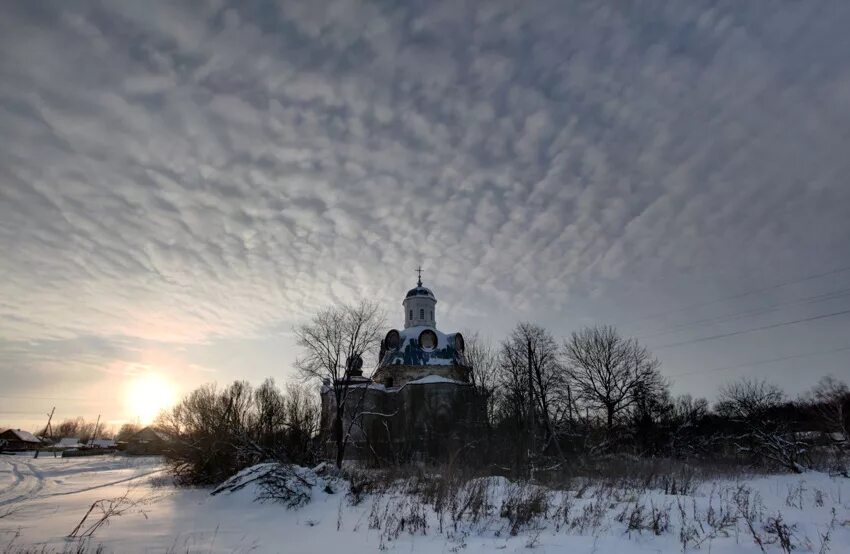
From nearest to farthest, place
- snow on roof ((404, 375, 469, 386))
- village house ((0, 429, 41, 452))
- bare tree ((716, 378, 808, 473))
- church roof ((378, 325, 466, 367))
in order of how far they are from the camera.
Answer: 1. bare tree ((716, 378, 808, 473))
2. snow on roof ((404, 375, 469, 386))
3. church roof ((378, 325, 466, 367))
4. village house ((0, 429, 41, 452))

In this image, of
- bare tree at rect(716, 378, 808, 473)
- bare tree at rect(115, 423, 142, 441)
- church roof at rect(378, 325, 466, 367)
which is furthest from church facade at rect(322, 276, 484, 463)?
bare tree at rect(115, 423, 142, 441)

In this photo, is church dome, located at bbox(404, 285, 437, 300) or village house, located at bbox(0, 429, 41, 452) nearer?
church dome, located at bbox(404, 285, 437, 300)

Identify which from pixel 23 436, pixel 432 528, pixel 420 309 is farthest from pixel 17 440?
pixel 432 528

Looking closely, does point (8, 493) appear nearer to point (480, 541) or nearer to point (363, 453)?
point (363, 453)

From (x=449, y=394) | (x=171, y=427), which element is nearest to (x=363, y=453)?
(x=449, y=394)

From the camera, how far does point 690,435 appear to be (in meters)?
34.2

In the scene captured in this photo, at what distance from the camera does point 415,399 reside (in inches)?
1512

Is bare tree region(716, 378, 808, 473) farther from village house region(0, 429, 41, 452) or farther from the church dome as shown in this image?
village house region(0, 429, 41, 452)

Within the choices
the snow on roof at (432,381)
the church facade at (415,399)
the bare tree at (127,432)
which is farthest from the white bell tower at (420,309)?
the bare tree at (127,432)

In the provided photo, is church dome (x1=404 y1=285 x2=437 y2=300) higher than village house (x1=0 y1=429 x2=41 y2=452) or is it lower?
higher

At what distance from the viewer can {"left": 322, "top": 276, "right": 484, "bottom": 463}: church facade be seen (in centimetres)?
3027

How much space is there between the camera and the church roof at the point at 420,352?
43188mm

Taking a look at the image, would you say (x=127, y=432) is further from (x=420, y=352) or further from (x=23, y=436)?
(x=420, y=352)

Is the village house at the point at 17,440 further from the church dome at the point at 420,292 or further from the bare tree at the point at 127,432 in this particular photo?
the church dome at the point at 420,292
